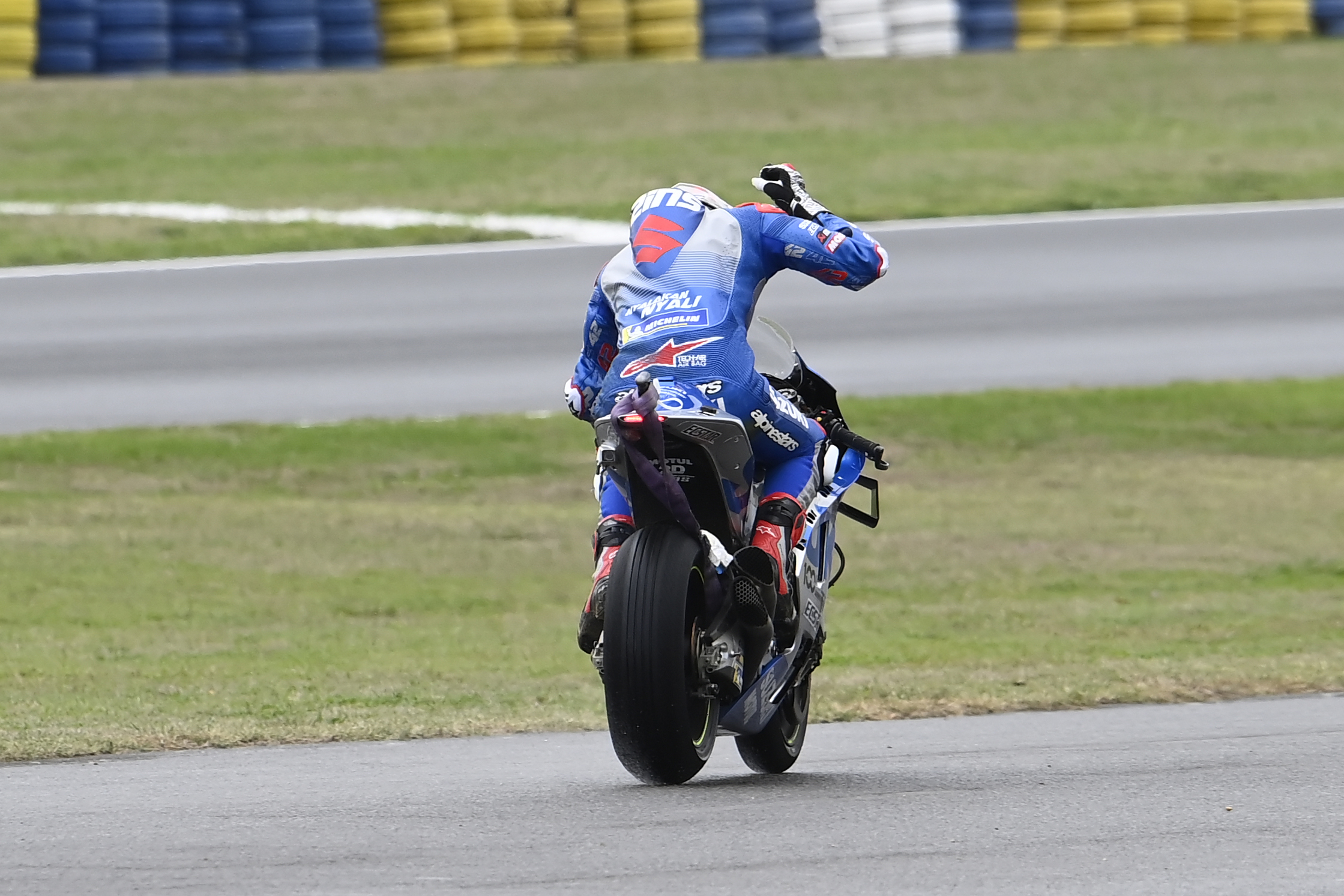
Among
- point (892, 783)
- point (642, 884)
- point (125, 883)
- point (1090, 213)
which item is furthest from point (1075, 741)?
point (1090, 213)

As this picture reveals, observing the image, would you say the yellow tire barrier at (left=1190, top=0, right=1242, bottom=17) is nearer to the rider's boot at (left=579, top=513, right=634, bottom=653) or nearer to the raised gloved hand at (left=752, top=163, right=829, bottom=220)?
the raised gloved hand at (left=752, top=163, right=829, bottom=220)

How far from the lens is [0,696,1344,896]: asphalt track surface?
491cm

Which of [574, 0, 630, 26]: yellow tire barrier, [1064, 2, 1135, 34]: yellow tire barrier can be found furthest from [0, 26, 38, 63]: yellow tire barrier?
[1064, 2, 1135, 34]: yellow tire barrier

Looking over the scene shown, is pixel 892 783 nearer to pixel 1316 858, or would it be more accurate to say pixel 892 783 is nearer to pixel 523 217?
pixel 1316 858

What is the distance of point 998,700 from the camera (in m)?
8.75

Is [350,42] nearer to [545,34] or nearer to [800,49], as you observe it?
[545,34]

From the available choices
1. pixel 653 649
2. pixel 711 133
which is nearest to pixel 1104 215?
pixel 711 133

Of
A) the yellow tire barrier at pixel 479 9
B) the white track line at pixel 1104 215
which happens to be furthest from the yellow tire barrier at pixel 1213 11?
the yellow tire barrier at pixel 479 9

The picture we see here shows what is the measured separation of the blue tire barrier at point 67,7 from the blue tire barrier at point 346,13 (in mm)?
2357

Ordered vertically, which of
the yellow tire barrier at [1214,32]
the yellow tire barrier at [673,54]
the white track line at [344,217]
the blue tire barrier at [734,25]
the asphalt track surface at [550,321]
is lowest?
the asphalt track surface at [550,321]

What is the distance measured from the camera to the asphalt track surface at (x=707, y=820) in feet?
16.1

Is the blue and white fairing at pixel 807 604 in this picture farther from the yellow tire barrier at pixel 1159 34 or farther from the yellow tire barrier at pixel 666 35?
the yellow tire barrier at pixel 1159 34

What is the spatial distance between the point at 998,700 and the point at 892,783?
7.91 ft

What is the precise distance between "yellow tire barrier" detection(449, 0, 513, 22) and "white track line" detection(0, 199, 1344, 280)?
4221mm
